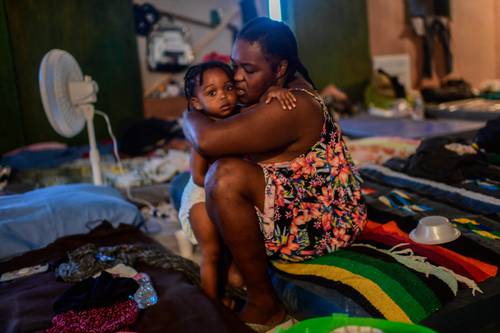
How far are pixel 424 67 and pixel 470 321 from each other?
5.28m

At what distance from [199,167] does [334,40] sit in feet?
13.9

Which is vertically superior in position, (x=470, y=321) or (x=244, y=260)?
(x=244, y=260)

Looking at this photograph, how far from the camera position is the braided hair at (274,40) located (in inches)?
61.7

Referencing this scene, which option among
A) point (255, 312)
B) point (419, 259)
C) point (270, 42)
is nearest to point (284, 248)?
point (255, 312)

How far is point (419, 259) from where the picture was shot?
4.67 ft

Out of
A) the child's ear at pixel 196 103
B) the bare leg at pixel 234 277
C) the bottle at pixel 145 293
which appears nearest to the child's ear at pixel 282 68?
the child's ear at pixel 196 103

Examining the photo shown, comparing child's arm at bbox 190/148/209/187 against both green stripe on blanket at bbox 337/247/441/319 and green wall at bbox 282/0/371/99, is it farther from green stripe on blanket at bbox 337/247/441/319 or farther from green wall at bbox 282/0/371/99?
green wall at bbox 282/0/371/99

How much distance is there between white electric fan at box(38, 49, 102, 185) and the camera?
2.22 metres

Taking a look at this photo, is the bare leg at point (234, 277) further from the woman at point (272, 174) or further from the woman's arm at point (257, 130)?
the woman's arm at point (257, 130)

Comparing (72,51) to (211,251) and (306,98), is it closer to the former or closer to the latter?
(211,251)

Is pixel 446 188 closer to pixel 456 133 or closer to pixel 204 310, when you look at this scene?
pixel 204 310

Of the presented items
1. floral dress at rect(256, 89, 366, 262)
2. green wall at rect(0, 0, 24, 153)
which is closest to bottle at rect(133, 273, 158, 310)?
floral dress at rect(256, 89, 366, 262)

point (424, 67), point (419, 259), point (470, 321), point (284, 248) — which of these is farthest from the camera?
point (424, 67)

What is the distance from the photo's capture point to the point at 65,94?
2385 millimetres
